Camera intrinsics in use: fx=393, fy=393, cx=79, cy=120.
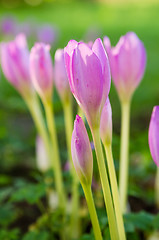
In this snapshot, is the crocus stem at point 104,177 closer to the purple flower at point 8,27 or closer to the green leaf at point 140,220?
the green leaf at point 140,220

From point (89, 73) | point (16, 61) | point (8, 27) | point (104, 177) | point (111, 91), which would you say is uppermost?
point (8, 27)

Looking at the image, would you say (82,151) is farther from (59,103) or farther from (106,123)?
(59,103)

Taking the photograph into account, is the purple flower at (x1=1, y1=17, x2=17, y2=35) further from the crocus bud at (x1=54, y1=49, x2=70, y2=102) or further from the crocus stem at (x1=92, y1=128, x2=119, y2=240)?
the crocus stem at (x1=92, y1=128, x2=119, y2=240)

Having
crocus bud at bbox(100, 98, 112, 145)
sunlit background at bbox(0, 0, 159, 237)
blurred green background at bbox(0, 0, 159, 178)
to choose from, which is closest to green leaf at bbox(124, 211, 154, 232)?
sunlit background at bbox(0, 0, 159, 237)

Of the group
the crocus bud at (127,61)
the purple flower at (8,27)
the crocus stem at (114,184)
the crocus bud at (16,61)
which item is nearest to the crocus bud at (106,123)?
the crocus stem at (114,184)

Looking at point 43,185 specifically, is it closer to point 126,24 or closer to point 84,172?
point 84,172

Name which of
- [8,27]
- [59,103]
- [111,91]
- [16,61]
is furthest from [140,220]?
[8,27]
